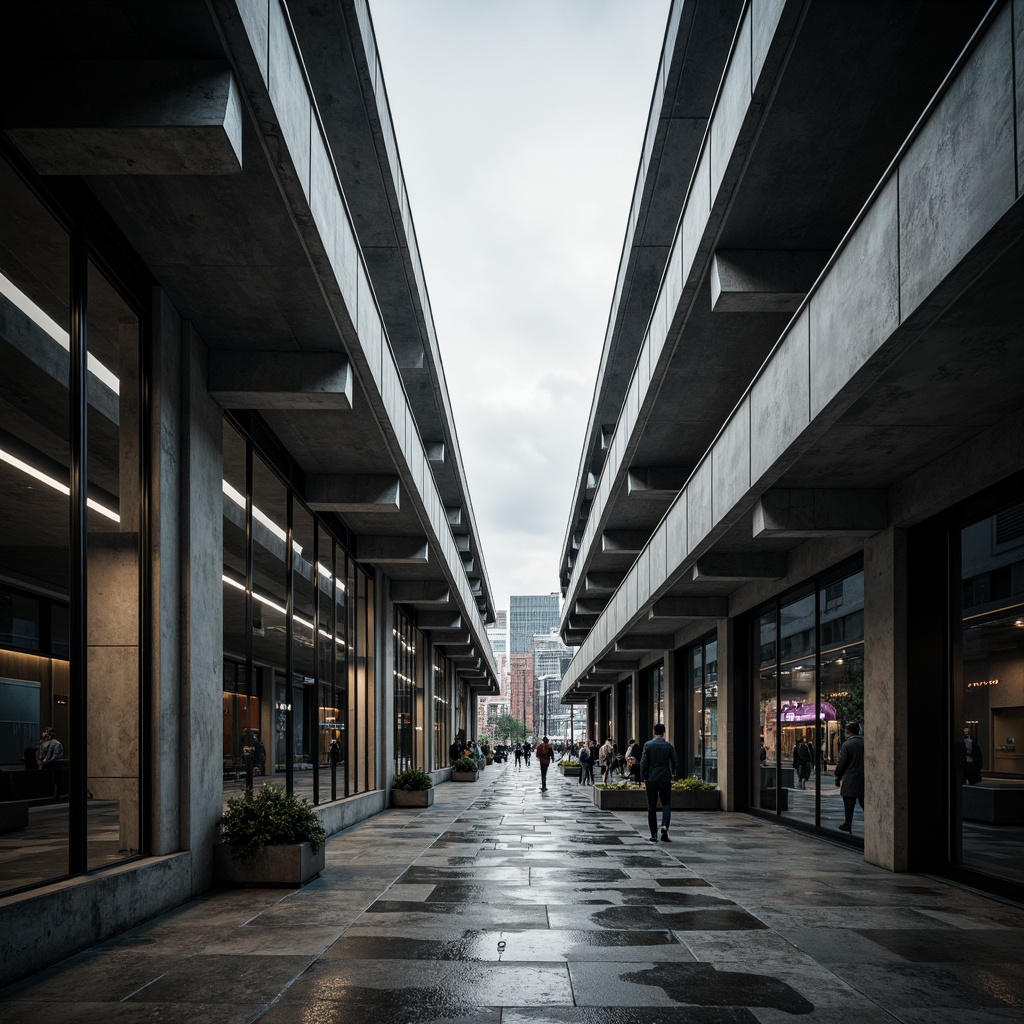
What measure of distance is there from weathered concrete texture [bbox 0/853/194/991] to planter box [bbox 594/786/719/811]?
1591 cm

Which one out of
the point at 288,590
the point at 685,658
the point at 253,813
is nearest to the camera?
the point at 253,813

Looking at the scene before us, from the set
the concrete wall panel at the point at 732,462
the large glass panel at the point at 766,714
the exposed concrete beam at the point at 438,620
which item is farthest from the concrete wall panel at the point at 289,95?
the exposed concrete beam at the point at 438,620

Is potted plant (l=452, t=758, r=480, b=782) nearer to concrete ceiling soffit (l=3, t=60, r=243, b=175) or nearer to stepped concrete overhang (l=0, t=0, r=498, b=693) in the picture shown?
stepped concrete overhang (l=0, t=0, r=498, b=693)

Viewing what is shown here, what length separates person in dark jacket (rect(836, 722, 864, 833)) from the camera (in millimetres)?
16125

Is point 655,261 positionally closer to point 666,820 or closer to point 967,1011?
point 666,820

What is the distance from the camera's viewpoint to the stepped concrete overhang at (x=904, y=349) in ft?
20.2

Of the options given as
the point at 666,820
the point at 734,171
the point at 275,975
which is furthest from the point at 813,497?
the point at 275,975

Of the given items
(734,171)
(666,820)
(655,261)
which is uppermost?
(655,261)

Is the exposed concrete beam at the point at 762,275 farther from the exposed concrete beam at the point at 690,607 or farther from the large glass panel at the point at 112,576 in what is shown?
the exposed concrete beam at the point at 690,607

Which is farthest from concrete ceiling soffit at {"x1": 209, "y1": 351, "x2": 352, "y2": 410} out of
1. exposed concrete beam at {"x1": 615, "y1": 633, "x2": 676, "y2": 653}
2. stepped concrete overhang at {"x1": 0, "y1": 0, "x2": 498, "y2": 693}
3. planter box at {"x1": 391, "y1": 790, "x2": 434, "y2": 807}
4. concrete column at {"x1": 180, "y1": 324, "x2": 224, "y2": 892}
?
exposed concrete beam at {"x1": 615, "y1": 633, "x2": 676, "y2": 653}

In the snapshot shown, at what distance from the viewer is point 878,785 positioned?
45.6ft

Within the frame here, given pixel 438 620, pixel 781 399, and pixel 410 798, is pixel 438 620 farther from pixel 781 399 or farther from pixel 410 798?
pixel 781 399

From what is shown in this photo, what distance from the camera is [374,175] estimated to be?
57.2ft

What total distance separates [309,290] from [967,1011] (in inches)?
326
